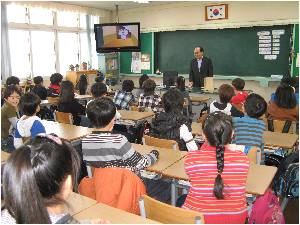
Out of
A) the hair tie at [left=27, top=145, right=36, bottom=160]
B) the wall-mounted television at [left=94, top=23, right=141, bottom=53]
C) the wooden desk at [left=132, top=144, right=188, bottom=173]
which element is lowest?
the wooden desk at [left=132, top=144, right=188, bottom=173]

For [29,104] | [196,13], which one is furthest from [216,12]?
[29,104]

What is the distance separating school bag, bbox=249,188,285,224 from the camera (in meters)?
1.70

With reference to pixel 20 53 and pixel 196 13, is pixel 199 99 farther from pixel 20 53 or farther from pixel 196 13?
pixel 20 53

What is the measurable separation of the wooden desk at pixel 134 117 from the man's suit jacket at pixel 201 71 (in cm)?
265

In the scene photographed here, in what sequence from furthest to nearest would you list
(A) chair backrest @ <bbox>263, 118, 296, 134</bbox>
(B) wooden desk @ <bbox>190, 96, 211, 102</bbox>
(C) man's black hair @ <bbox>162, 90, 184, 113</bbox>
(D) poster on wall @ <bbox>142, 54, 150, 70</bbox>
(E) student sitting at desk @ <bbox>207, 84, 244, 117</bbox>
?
(D) poster on wall @ <bbox>142, 54, 150, 70</bbox> < (B) wooden desk @ <bbox>190, 96, 211, 102</bbox> < (E) student sitting at desk @ <bbox>207, 84, 244, 117</bbox> < (A) chair backrest @ <bbox>263, 118, 296, 134</bbox> < (C) man's black hair @ <bbox>162, 90, 184, 113</bbox>

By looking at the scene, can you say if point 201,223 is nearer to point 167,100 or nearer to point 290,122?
point 167,100

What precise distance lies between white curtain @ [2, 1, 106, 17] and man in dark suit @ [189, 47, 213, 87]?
3.99 metres

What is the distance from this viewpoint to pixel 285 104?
331 centimetres

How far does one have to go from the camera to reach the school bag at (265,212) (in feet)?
5.56

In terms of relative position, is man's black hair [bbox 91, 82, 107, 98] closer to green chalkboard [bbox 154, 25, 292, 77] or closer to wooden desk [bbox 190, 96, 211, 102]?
wooden desk [bbox 190, 96, 211, 102]

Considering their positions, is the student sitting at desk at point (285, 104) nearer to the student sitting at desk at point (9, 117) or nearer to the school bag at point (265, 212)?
the school bag at point (265, 212)

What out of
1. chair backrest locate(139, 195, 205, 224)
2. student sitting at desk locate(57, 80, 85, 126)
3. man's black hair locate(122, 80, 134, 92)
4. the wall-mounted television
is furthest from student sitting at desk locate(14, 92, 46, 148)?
the wall-mounted television

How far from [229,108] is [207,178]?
2203 mm

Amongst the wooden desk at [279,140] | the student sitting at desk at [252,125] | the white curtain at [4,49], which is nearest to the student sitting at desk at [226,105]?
the wooden desk at [279,140]
